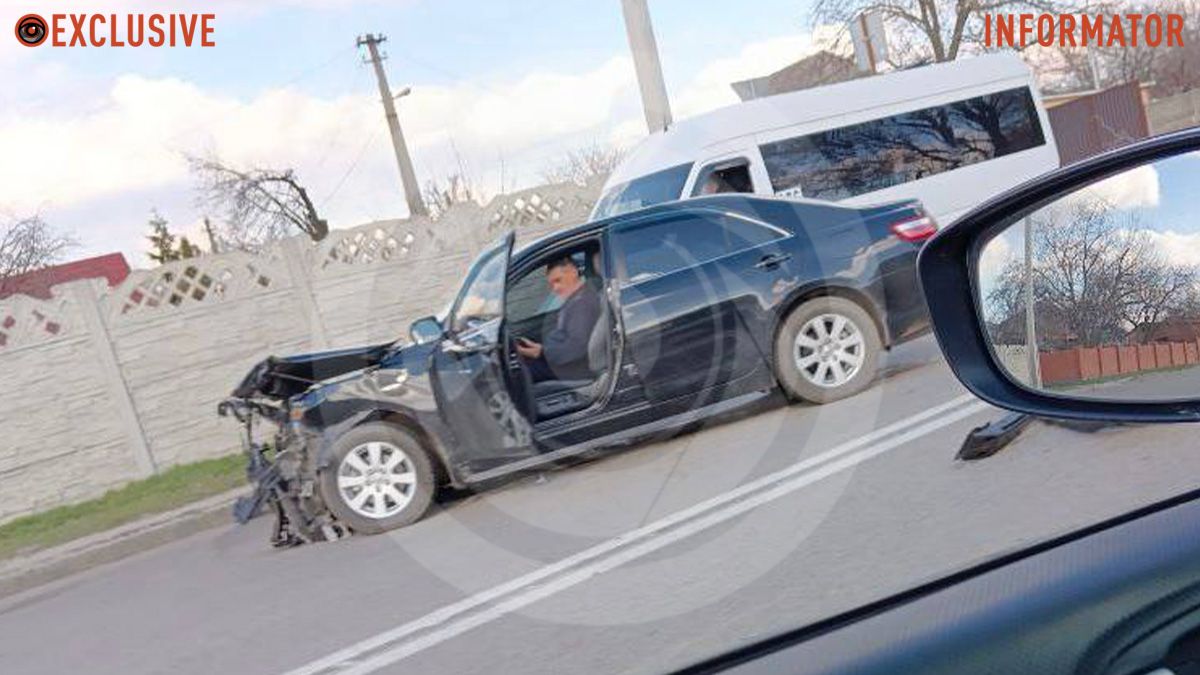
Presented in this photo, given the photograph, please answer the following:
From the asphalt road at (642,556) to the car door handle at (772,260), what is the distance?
2.84ft

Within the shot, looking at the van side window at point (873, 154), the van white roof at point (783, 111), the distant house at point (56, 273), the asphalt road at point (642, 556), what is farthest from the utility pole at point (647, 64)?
the distant house at point (56, 273)

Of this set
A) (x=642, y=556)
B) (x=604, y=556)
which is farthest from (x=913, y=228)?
(x=642, y=556)

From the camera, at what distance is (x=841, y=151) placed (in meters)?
12.9

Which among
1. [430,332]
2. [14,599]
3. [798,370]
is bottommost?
[14,599]

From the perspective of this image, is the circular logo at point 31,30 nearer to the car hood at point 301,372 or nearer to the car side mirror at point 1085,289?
the car hood at point 301,372

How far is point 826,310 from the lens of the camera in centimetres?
673

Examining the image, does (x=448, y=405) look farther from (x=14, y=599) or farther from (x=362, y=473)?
(x=14, y=599)

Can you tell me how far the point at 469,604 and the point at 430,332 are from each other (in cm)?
250

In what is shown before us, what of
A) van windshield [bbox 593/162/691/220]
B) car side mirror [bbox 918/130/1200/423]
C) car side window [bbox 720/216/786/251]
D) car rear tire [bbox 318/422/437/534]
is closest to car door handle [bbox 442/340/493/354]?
car rear tire [bbox 318/422/437/534]

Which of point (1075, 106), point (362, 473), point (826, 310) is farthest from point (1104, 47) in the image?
point (362, 473)

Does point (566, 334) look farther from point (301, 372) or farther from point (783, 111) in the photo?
point (783, 111)

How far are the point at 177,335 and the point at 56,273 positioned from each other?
10.1 metres

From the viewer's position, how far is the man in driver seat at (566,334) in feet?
22.2

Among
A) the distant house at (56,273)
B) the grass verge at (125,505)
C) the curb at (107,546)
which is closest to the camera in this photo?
the curb at (107,546)
